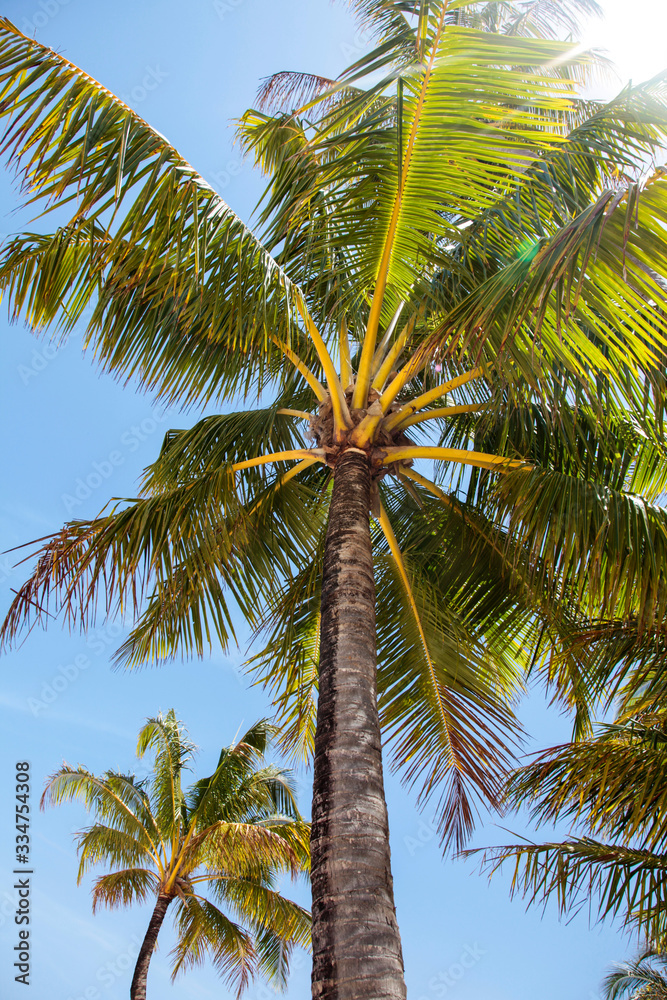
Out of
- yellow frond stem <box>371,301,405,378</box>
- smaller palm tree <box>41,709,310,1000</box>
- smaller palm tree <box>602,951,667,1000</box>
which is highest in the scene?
yellow frond stem <box>371,301,405,378</box>

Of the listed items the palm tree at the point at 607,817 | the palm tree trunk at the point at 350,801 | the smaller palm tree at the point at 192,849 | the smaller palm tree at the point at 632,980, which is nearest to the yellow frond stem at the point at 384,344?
the palm tree trunk at the point at 350,801

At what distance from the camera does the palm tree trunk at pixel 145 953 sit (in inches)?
503

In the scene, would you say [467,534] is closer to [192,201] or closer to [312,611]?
[312,611]

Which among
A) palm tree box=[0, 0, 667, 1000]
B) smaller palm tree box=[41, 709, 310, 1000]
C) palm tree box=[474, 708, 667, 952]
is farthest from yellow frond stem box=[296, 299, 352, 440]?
smaller palm tree box=[41, 709, 310, 1000]

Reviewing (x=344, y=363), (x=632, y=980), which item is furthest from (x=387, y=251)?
(x=632, y=980)

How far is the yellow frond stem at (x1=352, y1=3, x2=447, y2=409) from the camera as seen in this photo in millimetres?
4195

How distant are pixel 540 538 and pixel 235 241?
9.74ft

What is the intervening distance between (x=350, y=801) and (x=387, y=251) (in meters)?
3.72

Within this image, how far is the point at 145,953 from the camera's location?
1311 centimetres

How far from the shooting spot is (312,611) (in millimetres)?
7453

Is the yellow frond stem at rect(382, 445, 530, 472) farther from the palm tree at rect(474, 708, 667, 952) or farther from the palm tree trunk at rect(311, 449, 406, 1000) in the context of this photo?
the palm tree at rect(474, 708, 667, 952)

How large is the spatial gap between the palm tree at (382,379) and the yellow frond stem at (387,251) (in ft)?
0.07

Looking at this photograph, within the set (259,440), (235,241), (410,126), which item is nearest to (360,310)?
(259,440)

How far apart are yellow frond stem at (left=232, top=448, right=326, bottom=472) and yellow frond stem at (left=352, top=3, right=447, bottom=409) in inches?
19.1
